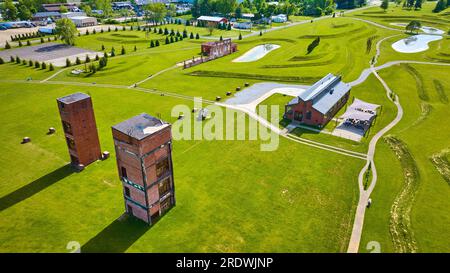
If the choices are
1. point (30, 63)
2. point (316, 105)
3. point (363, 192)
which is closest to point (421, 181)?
point (363, 192)

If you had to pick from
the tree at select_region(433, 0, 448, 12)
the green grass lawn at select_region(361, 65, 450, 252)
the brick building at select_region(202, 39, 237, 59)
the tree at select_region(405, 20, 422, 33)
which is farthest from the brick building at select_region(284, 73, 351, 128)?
the tree at select_region(433, 0, 448, 12)

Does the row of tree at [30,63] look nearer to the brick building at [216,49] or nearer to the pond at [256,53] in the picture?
the brick building at [216,49]

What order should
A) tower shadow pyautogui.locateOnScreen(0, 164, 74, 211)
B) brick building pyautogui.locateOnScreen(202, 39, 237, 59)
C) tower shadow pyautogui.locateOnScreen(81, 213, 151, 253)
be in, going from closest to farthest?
tower shadow pyautogui.locateOnScreen(81, 213, 151, 253)
tower shadow pyautogui.locateOnScreen(0, 164, 74, 211)
brick building pyautogui.locateOnScreen(202, 39, 237, 59)

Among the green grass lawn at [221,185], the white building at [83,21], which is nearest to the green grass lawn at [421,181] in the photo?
the green grass lawn at [221,185]

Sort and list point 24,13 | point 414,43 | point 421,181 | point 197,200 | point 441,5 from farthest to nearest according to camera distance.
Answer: point 24,13, point 441,5, point 414,43, point 421,181, point 197,200

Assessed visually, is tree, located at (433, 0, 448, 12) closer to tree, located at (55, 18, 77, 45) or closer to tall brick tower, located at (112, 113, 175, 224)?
tree, located at (55, 18, 77, 45)

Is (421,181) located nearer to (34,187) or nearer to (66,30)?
(34,187)
